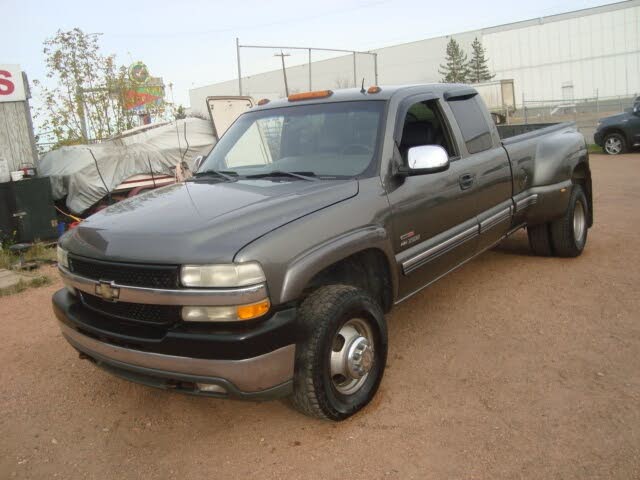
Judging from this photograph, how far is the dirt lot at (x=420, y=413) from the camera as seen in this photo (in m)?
2.80

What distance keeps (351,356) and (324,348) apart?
0.30 metres

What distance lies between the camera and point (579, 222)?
620 cm

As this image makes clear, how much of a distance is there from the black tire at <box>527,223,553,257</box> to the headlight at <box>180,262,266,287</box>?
404 centimetres

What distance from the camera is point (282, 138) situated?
415 cm

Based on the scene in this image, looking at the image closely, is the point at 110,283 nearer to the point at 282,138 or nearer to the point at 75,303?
the point at 75,303

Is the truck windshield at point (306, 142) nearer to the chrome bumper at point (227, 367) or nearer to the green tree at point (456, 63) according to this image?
the chrome bumper at point (227, 367)

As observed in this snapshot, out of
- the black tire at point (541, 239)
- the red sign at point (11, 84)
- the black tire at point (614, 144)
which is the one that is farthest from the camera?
the black tire at point (614, 144)

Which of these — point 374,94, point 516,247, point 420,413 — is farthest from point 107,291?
point 516,247

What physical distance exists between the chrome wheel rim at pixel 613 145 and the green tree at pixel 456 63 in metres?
44.4

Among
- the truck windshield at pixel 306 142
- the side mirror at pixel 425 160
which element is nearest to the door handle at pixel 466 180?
the side mirror at pixel 425 160

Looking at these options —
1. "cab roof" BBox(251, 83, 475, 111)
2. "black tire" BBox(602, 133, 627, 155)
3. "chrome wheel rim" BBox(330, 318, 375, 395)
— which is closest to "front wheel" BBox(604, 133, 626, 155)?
"black tire" BBox(602, 133, 627, 155)

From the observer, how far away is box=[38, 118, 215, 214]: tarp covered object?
1030 cm

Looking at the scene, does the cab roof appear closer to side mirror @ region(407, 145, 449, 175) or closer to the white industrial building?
side mirror @ region(407, 145, 449, 175)

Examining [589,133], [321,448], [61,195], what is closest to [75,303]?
[321,448]
